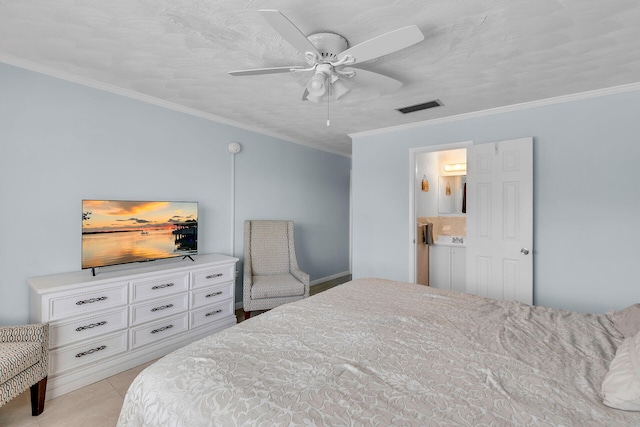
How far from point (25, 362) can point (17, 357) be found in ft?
0.23

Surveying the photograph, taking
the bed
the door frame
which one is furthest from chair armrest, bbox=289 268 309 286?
the bed

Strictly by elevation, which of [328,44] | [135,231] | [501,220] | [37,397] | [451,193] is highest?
[328,44]

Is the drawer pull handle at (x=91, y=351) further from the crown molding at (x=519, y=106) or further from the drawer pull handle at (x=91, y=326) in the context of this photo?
the crown molding at (x=519, y=106)

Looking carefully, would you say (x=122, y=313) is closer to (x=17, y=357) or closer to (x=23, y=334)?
(x=23, y=334)

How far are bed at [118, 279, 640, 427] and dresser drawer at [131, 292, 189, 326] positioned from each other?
1456mm

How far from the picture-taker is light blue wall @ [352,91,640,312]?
263 cm

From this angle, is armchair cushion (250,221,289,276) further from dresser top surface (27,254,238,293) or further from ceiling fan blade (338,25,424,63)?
ceiling fan blade (338,25,424,63)

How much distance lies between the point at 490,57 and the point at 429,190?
3.06 metres

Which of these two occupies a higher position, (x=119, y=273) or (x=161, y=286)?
(x=119, y=273)

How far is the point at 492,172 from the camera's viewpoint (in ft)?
10.6

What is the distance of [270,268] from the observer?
13.0ft

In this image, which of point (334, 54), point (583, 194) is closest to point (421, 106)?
point (334, 54)

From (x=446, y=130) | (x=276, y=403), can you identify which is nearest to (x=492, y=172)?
(x=446, y=130)

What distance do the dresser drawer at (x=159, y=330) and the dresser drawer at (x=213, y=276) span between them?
32 cm
